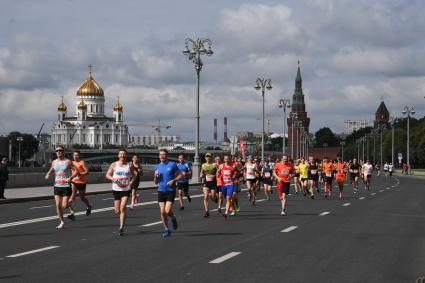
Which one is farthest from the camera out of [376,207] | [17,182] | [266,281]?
[17,182]

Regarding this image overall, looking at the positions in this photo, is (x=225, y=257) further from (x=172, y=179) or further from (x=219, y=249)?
(x=172, y=179)

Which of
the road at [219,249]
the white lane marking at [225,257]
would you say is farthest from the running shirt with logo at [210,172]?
the white lane marking at [225,257]

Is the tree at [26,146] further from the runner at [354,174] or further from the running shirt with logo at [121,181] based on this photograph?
the running shirt with logo at [121,181]

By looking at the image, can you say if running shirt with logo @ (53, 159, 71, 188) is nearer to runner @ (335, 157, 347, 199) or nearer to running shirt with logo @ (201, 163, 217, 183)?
running shirt with logo @ (201, 163, 217, 183)

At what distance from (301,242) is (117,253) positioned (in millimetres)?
3507

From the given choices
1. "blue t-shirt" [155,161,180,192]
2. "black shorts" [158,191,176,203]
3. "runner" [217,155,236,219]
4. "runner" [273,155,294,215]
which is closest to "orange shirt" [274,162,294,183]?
"runner" [273,155,294,215]

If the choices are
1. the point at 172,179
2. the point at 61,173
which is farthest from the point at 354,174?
the point at 172,179

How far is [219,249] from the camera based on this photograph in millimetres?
13320

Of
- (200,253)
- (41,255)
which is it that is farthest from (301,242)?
(41,255)

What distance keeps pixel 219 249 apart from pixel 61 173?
579 centimetres

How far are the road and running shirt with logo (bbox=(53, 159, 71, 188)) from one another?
3.12 ft

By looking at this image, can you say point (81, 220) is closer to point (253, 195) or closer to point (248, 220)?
point (248, 220)

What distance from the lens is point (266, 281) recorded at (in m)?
9.90

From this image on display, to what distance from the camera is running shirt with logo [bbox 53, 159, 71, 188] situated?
58.3 feet
